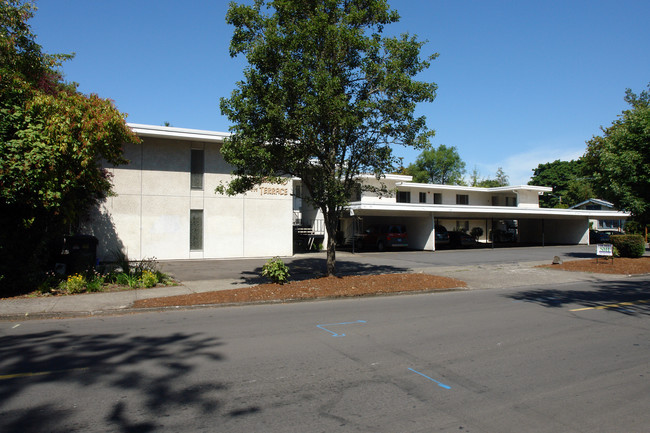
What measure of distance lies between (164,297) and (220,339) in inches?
187

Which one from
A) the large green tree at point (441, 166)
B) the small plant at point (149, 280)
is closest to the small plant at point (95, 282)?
the small plant at point (149, 280)

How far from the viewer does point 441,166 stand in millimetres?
73375

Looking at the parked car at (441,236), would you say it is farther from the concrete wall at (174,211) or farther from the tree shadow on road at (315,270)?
the concrete wall at (174,211)

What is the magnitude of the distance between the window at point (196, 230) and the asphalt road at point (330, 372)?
1227cm

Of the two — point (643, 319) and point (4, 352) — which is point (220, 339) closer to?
point (4, 352)

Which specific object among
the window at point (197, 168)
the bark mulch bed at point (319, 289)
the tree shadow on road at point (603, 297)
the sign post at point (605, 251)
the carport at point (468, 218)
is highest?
the window at point (197, 168)

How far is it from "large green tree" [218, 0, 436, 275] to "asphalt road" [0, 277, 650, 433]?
471cm

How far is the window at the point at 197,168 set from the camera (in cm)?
2180

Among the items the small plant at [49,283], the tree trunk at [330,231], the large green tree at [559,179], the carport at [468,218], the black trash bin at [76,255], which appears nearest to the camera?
the small plant at [49,283]

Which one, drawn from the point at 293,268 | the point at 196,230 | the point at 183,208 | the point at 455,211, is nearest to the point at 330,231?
the point at 293,268

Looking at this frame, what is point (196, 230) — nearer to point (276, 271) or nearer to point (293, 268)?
point (293, 268)

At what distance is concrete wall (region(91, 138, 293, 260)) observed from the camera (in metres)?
20.3

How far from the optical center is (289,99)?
1217cm

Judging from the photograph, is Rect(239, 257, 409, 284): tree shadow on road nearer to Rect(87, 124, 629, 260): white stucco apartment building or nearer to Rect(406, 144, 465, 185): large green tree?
Rect(87, 124, 629, 260): white stucco apartment building
